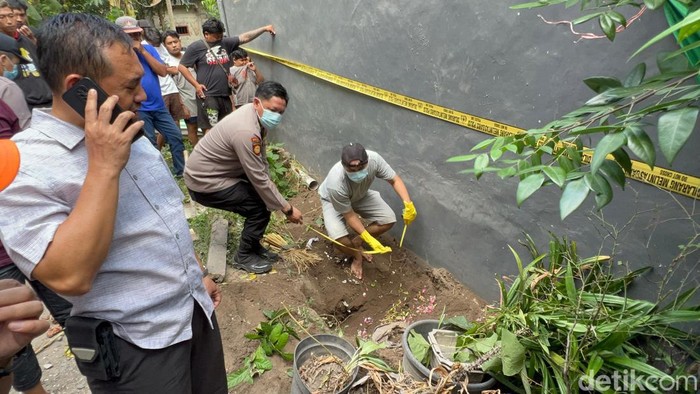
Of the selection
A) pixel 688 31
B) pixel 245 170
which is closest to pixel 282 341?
pixel 245 170

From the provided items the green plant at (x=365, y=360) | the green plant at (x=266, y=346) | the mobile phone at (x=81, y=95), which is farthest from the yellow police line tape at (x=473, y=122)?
the green plant at (x=266, y=346)

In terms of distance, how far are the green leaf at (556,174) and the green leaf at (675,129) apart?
0.23m

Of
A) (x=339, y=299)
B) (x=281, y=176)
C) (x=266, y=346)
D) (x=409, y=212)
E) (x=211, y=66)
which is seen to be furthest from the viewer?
(x=281, y=176)

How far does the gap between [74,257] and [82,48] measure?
646 millimetres

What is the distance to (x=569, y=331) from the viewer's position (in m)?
1.97

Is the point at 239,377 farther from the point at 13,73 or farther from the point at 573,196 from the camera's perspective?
the point at 13,73

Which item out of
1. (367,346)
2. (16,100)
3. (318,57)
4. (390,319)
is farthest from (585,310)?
(318,57)

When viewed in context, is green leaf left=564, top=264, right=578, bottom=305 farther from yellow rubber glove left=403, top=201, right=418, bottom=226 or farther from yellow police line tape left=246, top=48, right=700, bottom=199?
yellow rubber glove left=403, top=201, right=418, bottom=226

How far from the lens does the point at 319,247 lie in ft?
15.0

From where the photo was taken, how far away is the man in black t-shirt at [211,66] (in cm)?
571

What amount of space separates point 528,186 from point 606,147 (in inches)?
8.0

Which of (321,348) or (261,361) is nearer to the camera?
(321,348)

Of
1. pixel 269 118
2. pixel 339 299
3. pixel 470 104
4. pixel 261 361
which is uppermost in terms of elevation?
pixel 470 104

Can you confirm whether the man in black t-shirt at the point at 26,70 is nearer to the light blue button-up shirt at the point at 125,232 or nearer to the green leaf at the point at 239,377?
the light blue button-up shirt at the point at 125,232
